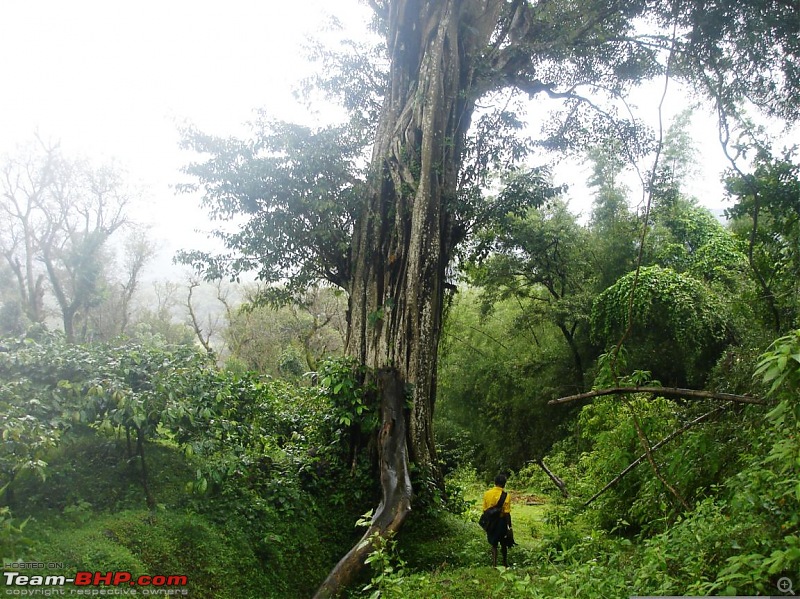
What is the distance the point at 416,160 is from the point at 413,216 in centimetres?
87

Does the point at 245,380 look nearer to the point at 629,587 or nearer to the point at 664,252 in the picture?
the point at 629,587

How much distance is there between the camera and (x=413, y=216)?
21.9 ft

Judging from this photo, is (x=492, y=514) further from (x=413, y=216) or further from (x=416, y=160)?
(x=416, y=160)

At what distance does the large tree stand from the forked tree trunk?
0.06ft

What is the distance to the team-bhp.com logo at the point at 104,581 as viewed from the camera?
3252 millimetres

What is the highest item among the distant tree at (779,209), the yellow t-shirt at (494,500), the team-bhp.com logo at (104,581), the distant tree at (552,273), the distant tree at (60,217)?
the distant tree at (60,217)

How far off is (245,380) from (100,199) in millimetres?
19914

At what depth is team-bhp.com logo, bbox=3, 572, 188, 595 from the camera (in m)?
3.25

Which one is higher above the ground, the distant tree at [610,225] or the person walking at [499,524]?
the distant tree at [610,225]

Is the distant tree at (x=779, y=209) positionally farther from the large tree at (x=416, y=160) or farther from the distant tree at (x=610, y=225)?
the distant tree at (x=610, y=225)

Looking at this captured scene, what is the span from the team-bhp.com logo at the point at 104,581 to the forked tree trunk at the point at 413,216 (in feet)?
7.58

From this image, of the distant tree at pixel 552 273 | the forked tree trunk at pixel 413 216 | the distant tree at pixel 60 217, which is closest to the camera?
the forked tree trunk at pixel 413 216

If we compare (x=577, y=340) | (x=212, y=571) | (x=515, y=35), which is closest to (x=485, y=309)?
(x=577, y=340)

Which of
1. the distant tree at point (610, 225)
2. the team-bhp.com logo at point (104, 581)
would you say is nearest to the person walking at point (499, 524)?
the team-bhp.com logo at point (104, 581)
